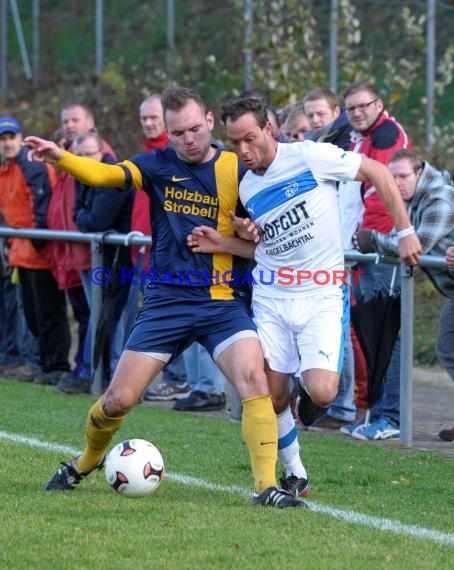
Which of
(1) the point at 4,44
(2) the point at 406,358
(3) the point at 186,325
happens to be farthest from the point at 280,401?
(1) the point at 4,44

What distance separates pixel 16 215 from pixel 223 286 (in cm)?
554

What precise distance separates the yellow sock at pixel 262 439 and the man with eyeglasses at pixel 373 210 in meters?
2.67

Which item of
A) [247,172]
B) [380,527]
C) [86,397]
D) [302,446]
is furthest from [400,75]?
[380,527]

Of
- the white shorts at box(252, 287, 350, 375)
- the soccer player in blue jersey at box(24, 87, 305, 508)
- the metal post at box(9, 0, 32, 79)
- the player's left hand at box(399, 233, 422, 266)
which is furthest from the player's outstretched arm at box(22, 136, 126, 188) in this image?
the metal post at box(9, 0, 32, 79)

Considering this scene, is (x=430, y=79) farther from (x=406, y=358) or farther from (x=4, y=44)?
(x=4, y=44)

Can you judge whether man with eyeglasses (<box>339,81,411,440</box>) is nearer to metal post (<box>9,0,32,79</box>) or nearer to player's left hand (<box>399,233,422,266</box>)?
player's left hand (<box>399,233,422,266</box>)

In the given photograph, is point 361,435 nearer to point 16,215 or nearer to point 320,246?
point 320,246

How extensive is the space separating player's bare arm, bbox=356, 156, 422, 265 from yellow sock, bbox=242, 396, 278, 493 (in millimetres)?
997

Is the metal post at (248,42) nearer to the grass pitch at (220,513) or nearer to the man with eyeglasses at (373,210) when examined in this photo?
the man with eyeglasses at (373,210)

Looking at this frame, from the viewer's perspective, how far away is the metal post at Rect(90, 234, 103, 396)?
1038 centimetres

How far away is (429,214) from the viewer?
804cm

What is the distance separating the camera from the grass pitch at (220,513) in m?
4.99

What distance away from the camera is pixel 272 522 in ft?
18.4

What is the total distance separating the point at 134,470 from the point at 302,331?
110 centimetres
